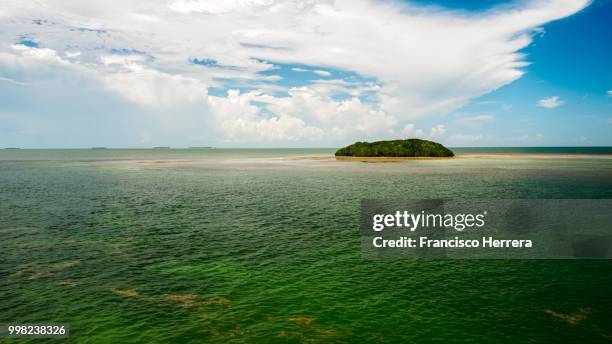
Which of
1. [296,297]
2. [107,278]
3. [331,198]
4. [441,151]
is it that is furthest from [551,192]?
[441,151]

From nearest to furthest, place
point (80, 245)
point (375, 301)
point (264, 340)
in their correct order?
point (264, 340) < point (375, 301) < point (80, 245)

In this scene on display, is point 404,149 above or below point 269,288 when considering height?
above

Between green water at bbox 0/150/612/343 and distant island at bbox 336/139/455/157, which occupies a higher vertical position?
distant island at bbox 336/139/455/157

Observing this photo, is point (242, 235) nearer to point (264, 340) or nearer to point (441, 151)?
point (264, 340)

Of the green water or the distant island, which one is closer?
the green water

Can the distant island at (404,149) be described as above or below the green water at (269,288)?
above

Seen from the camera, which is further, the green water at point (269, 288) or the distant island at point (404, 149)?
the distant island at point (404, 149)

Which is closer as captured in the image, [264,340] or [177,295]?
[264,340]

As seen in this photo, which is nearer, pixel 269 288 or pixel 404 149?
pixel 269 288
